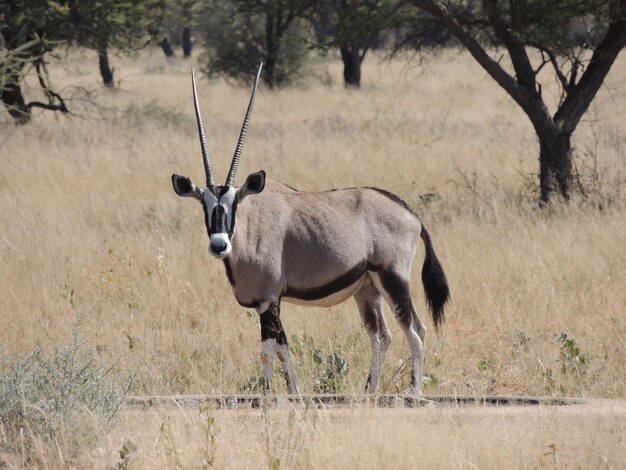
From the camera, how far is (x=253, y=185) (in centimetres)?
530

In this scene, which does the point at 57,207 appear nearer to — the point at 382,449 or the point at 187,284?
the point at 187,284

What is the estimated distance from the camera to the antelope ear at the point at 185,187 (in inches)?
207

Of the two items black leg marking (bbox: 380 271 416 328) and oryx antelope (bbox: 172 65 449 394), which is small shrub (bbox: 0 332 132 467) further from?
black leg marking (bbox: 380 271 416 328)

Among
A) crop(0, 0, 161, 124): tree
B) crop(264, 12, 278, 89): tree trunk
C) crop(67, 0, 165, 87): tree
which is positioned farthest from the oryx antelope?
crop(264, 12, 278, 89): tree trunk

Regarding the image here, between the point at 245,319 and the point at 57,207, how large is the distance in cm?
418

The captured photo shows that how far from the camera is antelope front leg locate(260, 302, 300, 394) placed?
17.9ft

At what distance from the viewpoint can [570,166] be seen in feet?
35.5

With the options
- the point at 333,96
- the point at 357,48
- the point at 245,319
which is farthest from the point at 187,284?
the point at 357,48

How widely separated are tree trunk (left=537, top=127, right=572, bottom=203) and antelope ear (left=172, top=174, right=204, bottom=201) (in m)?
6.11

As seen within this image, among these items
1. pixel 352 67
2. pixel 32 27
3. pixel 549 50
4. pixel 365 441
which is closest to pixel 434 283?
pixel 365 441

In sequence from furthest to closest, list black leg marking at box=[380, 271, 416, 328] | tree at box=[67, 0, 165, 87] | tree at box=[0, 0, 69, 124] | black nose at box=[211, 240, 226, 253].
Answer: tree at box=[67, 0, 165, 87]
tree at box=[0, 0, 69, 124]
black leg marking at box=[380, 271, 416, 328]
black nose at box=[211, 240, 226, 253]

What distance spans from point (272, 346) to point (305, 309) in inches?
73.4

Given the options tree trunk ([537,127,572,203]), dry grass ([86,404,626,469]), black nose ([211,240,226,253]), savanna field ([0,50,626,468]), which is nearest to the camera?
dry grass ([86,404,626,469])

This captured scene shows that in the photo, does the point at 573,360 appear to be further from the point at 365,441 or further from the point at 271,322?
the point at 365,441
